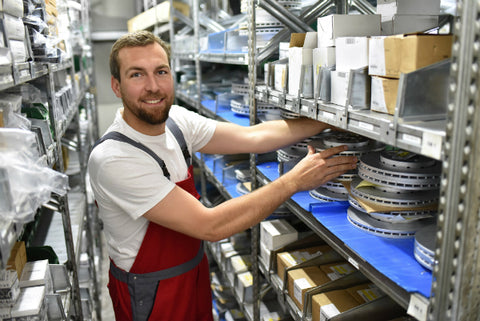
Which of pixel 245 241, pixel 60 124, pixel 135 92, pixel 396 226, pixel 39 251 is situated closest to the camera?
pixel 396 226

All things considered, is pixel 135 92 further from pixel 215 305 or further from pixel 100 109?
pixel 100 109

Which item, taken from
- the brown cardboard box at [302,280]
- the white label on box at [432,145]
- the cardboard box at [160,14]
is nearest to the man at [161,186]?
the brown cardboard box at [302,280]

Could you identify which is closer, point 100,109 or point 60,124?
point 60,124

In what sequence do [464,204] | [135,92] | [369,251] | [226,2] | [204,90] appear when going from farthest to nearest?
[226,2], [204,90], [135,92], [369,251], [464,204]

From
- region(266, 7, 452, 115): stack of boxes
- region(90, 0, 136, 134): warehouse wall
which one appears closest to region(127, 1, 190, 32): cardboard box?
region(90, 0, 136, 134): warehouse wall

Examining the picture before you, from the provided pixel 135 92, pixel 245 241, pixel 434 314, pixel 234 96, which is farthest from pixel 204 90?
pixel 434 314


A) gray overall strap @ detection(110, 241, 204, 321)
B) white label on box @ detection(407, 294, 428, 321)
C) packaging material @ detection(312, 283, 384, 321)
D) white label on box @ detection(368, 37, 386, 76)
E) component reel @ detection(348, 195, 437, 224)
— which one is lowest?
gray overall strap @ detection(110, 241, 204, 321)

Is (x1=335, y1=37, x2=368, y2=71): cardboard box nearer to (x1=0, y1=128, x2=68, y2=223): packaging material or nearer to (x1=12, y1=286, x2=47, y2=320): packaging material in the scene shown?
(x1=0, y1=128, x2=68, y2=223): packaging material

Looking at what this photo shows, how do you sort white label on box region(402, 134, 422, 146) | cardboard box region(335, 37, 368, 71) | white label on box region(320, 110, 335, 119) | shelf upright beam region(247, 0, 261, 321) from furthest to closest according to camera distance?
shelf upright beam region(247, 0, 261, 321) → white label on box region(320, 110, 335, 119) → cardboard box region(335, 37, 368, 71) → white label on box region(402, 134, 422, 146)

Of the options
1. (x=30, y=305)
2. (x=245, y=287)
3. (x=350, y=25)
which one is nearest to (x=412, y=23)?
(x=350, y=25)

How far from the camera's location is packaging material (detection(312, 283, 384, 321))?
1545 millimetres

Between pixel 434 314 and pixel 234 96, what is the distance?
2665 millimetres

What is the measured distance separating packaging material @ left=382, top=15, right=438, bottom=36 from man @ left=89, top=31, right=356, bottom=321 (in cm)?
49

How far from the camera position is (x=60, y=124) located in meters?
2.47
